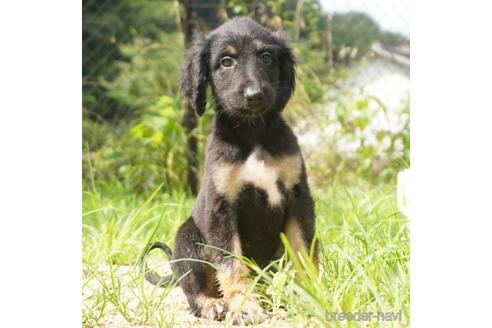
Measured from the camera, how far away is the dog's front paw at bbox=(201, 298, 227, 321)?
3.67 meters

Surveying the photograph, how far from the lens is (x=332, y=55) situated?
7113 millimetres

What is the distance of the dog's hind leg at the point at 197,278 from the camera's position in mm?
3732

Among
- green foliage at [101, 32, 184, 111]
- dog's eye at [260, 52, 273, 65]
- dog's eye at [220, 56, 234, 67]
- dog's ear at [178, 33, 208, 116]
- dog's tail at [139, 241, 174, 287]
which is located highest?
dog's eye at [260, 52, 273, 65]

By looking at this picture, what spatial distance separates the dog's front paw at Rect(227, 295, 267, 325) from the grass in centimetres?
6

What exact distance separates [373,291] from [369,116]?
12.3 feet

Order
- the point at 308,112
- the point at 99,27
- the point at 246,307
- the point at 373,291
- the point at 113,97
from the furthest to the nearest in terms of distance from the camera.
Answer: the point at 308,112 → the point at 113,97 → the point at 99,27 → the point at 246,307 → the point at 373,291

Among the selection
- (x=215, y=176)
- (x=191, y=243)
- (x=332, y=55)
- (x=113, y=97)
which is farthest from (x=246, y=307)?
(x=332, y=55)

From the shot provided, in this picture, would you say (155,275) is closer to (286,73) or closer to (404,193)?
(286,73)

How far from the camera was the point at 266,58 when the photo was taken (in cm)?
386

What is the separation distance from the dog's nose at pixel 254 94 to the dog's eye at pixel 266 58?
0.94 ft

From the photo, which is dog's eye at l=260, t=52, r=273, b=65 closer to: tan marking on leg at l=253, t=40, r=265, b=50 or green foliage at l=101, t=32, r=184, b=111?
tan marking on leg at l=253, t=40, r=265, b=50

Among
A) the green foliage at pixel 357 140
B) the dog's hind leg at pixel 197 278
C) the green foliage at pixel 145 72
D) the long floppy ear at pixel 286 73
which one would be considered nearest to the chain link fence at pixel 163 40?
the green foliage at pixel 145 72

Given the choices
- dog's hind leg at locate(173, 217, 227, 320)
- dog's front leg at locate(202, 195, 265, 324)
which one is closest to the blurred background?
dog's hind leg at locate(173, 217, 227, 320)
